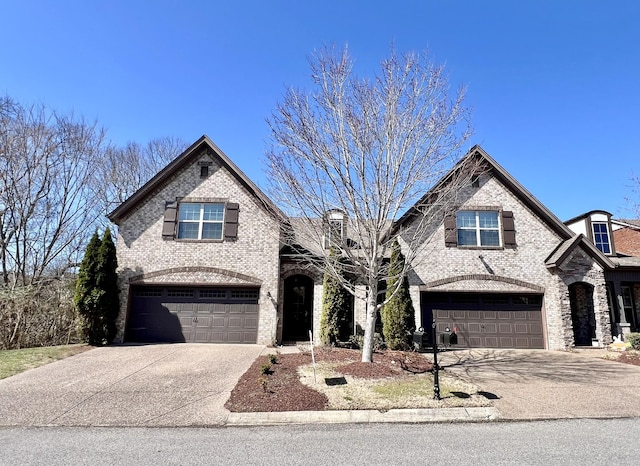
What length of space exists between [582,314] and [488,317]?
4.62 m

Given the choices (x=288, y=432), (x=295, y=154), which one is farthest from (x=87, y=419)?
(x=295, y=154)

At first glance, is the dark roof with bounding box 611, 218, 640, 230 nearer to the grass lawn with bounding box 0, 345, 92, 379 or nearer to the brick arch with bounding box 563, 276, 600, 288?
the brick arch with bounding box 563, 276, 600, 288

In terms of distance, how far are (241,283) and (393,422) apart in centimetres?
918

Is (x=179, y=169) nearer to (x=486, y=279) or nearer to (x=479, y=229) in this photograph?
(x=479, y=229)

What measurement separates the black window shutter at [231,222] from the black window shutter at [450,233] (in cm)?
867

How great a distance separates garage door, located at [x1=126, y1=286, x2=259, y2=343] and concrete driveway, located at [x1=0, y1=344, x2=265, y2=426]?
2160 mm

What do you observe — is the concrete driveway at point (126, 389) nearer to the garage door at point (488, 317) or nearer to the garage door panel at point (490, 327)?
the garage door at point (488, 317)

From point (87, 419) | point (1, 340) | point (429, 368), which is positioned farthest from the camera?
point (1, 340)

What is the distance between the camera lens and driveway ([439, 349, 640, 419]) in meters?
6.90

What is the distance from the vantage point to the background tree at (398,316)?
41.5 ft

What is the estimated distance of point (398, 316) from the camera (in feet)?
42.2

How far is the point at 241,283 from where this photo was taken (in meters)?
14.3

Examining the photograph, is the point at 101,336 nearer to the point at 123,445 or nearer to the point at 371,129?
the point at 123,445

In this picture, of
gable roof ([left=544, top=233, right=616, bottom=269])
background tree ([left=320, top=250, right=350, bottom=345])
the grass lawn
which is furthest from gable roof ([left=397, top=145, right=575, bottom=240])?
Result: the grass lawn
